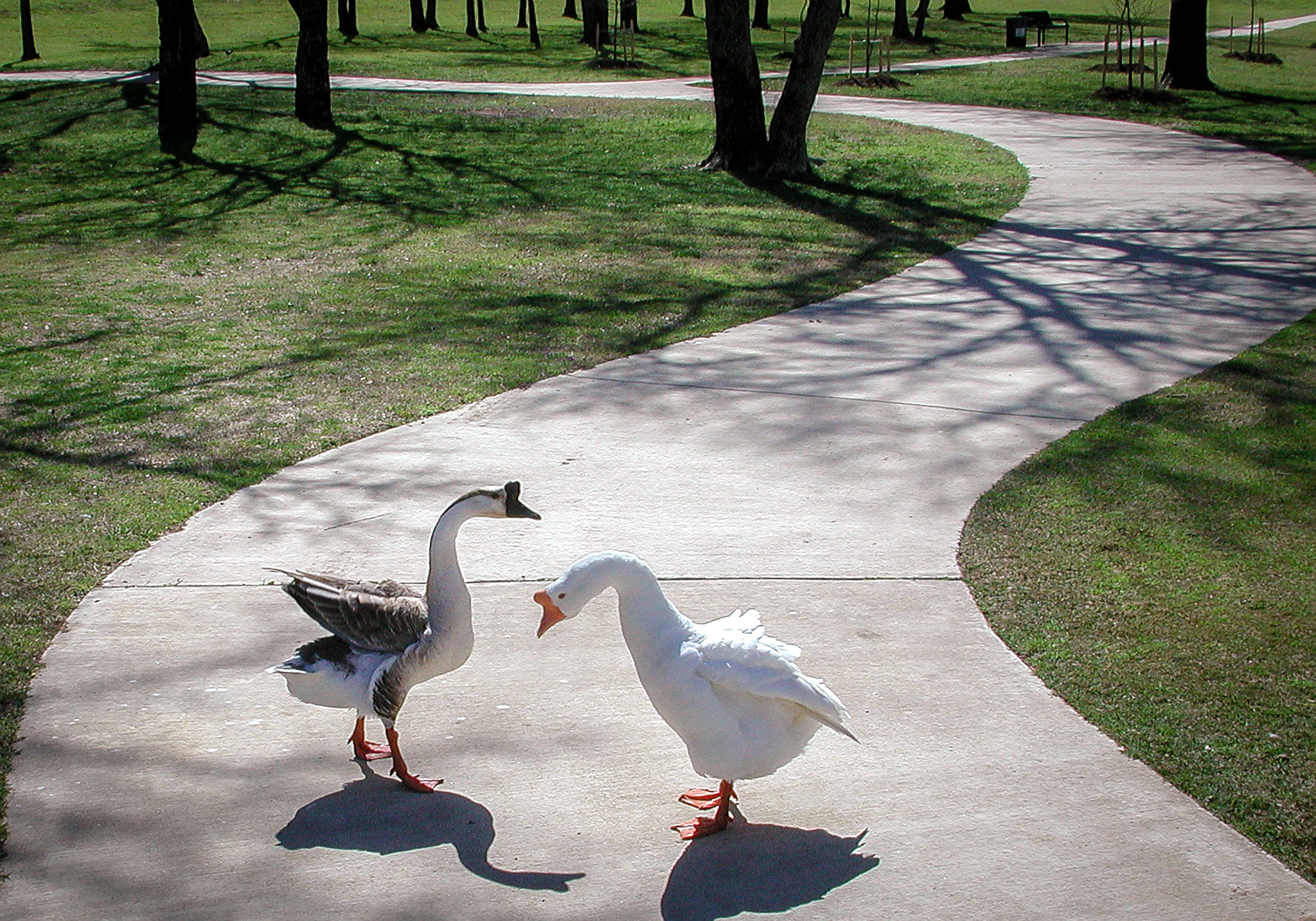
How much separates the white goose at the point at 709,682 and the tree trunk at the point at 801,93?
39.8ft

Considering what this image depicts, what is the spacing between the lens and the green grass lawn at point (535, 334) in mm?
4844

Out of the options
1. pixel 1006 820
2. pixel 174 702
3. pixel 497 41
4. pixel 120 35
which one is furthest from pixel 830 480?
pixel 120 35

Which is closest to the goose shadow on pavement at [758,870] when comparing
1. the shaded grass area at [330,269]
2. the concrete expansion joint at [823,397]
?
the shaded grass area at [330,269]

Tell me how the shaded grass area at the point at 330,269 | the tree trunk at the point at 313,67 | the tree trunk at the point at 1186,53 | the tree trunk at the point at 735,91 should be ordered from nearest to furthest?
1. the shaded grass area at the point at 330,269
2. the tree trunk at the point at 735,91
3. the tree trunk at the point at 313,67
4. the tree trunk at the point at 1186,53

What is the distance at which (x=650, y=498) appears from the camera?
624 cm

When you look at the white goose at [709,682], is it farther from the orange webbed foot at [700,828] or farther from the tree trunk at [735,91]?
the tree trunk at [735,91]

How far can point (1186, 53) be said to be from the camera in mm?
24938

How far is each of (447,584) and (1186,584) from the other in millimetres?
3223

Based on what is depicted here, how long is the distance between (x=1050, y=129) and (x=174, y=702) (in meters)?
19.1

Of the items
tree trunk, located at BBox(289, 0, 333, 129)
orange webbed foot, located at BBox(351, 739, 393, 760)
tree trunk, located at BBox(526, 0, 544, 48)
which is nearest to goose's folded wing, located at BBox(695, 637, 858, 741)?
orange webbed foot, located at BBox(351, 739, 393, 760)

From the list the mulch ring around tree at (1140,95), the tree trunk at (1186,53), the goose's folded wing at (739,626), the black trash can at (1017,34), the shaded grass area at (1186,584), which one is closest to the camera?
the goose's folded wing at (739,626)

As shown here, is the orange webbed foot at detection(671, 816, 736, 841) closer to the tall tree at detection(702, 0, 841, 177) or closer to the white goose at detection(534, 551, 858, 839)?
the white goose at detection(534, 551, 858, 839)

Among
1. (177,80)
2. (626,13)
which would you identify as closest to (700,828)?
(177,80)

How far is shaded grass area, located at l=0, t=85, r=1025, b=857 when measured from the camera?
675 centimetres
